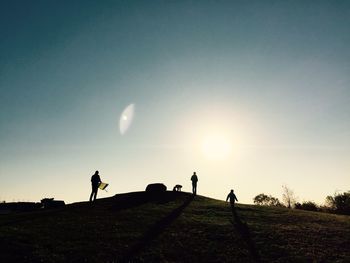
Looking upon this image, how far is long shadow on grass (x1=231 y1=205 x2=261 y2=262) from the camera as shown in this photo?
17323mm

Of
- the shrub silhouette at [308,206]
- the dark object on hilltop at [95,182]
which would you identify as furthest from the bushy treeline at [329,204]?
the dark object on hilltop at [95,182]

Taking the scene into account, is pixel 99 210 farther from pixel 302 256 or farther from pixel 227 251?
pixel 302 256

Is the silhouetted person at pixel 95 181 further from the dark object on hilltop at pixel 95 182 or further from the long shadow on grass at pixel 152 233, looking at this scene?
the long shadow on grass at pixel 152 233

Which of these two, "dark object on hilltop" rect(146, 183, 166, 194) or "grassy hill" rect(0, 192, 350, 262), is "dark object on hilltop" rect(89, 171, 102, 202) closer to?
"grassy hill" rect(0, 192, 350, 262)

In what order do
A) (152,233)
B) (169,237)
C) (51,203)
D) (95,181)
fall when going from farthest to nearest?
(51,203)
(95,181)
(152,233)
(169,237)

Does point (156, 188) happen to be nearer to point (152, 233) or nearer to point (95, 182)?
point (95, 182)

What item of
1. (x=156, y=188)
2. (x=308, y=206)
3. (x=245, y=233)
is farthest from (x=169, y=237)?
(x=308, y=206)

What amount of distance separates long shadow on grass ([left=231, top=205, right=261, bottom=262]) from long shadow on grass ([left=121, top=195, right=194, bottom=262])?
5.27 m

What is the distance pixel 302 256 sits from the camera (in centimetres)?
1742

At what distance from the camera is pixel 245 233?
21.6m

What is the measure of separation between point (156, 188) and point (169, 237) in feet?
82.1

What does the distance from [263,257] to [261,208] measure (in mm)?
18408

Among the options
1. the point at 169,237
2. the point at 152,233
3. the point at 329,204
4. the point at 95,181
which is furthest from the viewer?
the point at 329,204

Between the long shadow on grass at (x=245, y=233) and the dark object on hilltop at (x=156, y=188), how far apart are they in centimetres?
1666
